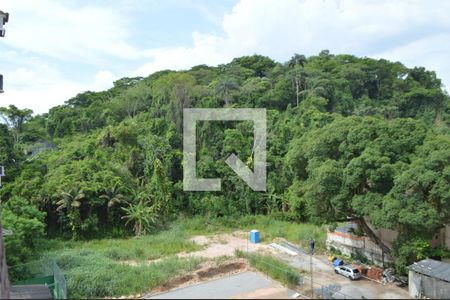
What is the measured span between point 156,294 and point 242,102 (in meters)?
19.9

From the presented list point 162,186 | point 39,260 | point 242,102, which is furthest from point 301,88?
point 39,260

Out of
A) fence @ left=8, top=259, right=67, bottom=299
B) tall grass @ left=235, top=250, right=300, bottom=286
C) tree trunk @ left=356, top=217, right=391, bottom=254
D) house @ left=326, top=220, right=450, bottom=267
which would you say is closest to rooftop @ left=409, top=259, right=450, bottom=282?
house @ left=326, top=220, right=450, bottom=267

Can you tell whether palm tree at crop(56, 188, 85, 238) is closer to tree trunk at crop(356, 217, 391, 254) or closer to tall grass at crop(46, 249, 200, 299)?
tall grass at crop(46, 249, 200, 299)

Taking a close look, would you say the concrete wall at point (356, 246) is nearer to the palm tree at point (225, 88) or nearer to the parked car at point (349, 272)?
the parked car at point (349, 272)

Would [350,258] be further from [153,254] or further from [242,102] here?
[242,102]

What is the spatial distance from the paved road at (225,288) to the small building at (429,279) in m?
4.09

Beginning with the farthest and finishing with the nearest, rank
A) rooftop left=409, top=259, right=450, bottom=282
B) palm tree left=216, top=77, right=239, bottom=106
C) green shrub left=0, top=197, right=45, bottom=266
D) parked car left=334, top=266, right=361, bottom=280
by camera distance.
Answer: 1. palm tree left=216, top=77, right=239, bottom=106
2. parked car left=334, top=266, right=361, bottom=280
3. green shrub left=0, top=197, right=45, bottom=266
4. rooftop left=409, top=259, right=450, bottom=282

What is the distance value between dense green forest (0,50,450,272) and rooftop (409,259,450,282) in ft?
1.56

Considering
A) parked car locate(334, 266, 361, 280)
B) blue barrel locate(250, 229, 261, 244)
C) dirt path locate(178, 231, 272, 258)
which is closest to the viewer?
parked car locate(334, 266, 361, 280)

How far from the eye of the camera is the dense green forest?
13.0 meters

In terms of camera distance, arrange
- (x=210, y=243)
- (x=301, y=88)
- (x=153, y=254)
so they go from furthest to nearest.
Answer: (x=301, y=88)
(x=210, y=243)
(x=153, y=254)

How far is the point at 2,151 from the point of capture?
19.2m

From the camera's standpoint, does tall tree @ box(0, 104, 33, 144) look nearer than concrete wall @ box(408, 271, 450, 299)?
No

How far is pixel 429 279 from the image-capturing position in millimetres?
11664
